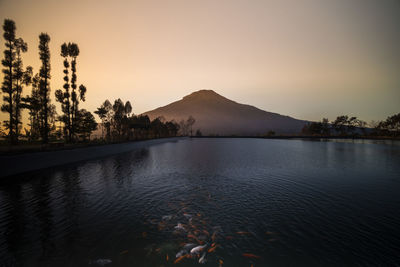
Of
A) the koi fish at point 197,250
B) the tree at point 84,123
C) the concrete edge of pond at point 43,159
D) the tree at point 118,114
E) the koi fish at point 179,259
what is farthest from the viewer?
the tree at point 118,114

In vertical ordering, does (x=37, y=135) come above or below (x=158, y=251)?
above

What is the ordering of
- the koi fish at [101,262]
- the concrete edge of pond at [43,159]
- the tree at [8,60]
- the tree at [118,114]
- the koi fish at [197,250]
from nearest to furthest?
the koi fish at [101,262]
the koi fish at [197,250]
the concrete edge of pond at [43,159]
the tree at [8,60]
the tree at [118,114]

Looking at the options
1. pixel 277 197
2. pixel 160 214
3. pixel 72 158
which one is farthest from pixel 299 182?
pixel 72 158

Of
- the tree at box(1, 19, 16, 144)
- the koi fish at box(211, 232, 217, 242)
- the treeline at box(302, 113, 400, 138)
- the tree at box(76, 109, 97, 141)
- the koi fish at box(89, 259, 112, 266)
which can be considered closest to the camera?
the koi fish at box(89, 259, 112, 266)

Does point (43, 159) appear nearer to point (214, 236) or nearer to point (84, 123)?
point (214, 236)

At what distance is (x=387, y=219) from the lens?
721 centimetres

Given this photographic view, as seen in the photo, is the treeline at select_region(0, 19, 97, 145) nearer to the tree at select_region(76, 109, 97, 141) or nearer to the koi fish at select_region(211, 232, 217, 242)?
the tree at select_region(76, 109, 97, 141)

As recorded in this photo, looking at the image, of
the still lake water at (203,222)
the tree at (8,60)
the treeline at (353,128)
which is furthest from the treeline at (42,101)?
the treeline at (353,128)

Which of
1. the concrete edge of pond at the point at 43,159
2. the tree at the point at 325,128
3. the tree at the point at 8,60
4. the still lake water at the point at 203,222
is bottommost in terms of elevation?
the still lake water at the point at 203,222

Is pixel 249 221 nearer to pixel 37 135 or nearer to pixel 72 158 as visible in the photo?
pixel 72 158

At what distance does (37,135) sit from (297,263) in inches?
2063

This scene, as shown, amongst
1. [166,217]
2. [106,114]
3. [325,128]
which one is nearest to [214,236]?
[166,217]

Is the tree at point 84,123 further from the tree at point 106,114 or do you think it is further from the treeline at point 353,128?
the treeline at point 353,128

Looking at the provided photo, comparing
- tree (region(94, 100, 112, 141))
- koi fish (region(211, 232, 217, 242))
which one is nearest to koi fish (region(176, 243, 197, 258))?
koi fish (region(211, 232, 217, 242))
